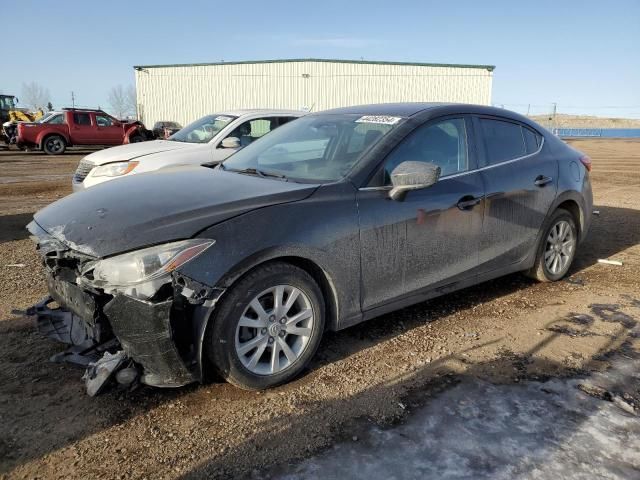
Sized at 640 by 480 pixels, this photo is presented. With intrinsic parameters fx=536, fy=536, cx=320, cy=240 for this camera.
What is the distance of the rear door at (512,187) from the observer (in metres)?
4.23

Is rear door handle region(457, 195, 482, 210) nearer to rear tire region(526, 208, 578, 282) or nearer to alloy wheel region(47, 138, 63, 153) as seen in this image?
rear tire region(526, 208, 578, 282)

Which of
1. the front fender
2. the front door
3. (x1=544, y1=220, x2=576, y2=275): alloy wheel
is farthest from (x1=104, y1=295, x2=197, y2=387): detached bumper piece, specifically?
(x1=544, y1=220, x2=576, y2=275): alloy wheel

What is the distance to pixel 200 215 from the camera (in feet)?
9.57

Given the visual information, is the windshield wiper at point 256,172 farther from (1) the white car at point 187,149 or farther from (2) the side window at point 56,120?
(2) the side window at point 56,120

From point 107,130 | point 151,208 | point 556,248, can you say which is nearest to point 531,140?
point 556,248

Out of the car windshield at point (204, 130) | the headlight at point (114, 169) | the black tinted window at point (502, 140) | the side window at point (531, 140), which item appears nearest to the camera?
the black tinted window at point (502, 140)

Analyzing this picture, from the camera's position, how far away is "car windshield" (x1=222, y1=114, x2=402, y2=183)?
371 cm

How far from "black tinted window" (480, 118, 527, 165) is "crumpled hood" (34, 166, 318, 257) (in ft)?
5.88

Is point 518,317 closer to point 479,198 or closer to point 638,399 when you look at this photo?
point 479,198

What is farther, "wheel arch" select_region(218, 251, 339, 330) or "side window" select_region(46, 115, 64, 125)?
"side window" select_region(46, 115, 64, 125)

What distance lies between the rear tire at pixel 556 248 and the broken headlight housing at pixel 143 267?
11.1ft

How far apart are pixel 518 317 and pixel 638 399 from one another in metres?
1.31

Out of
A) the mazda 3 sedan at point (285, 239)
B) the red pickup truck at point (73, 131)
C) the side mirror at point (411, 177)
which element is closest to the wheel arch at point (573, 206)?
the mazda 3 sedan at point (285, 239)

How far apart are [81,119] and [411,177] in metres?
21.3
